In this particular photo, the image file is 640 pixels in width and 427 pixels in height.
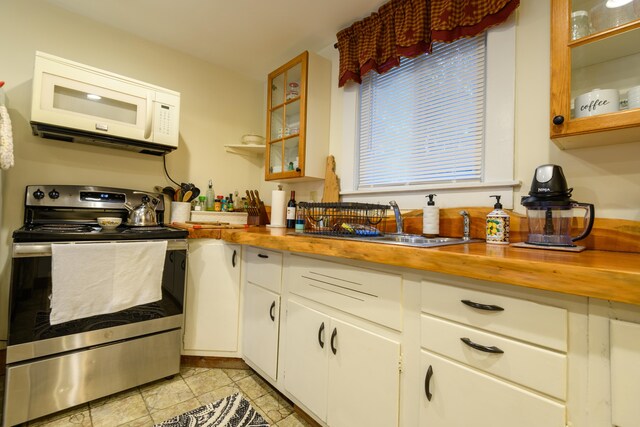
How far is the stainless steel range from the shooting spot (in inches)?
51.4

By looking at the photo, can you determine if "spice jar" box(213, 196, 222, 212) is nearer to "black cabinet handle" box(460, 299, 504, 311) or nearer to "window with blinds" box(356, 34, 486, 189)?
"window with blinds" box(356, 34, 486, 189)

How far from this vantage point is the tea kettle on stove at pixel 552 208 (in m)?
1.05

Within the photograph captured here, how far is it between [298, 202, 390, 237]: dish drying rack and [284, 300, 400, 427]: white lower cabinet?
44 centimetres

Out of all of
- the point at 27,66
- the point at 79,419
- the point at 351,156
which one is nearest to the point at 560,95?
the point at 351,156

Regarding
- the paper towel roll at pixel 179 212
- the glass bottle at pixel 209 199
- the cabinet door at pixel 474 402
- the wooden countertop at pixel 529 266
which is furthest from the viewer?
the glass bottle at pixel 209 199

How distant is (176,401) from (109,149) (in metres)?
1.79

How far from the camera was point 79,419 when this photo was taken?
4.62 feet

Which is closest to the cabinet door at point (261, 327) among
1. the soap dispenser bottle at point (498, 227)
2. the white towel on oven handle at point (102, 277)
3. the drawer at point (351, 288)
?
the drawer at point (351, 288)

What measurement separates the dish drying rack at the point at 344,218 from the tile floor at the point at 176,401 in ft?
3.21

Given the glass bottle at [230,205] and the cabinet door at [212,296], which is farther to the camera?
the glass bottle at [230,205]

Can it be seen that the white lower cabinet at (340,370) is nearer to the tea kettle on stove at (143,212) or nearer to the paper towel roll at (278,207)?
the paper towel roll at (278,207)

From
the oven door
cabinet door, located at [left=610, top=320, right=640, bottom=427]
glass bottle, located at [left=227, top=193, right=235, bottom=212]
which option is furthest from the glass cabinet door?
cabinet door, located at [left=610, top=320, right=640, bottom=427]

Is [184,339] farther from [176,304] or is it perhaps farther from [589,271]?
[589,271]

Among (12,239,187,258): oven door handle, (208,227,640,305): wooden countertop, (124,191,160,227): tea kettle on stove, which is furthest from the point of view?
(124,191,160,227): tea kettle on stove
